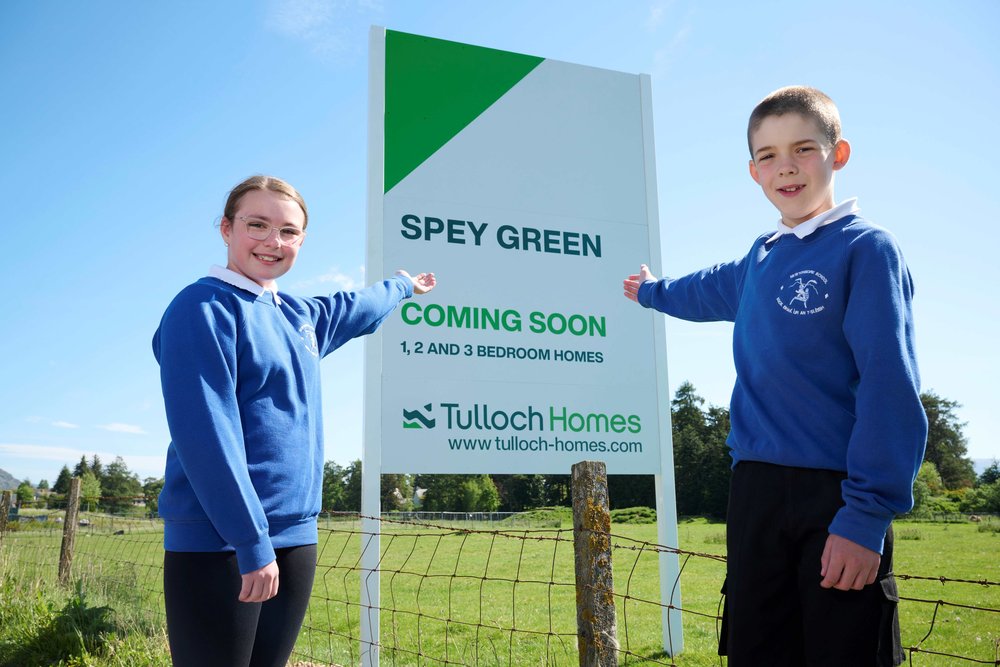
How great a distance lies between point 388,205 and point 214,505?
131 inches

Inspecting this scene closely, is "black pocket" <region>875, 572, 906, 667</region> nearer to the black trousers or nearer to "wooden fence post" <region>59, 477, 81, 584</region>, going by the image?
the black trousers

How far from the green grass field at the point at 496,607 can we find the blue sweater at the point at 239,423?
100 centimetres

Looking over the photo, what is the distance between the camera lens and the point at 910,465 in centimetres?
130

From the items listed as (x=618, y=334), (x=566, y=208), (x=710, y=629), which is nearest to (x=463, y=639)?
(x=710, y=629)

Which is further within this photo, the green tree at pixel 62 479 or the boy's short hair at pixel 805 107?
the green tree at pixel 62 479


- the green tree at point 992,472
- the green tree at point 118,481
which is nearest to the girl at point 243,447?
the green tree at point 992,472

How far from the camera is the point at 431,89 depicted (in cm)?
487

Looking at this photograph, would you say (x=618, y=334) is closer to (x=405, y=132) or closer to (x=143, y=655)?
(x=405, y=132)

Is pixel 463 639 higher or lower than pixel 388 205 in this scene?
lower

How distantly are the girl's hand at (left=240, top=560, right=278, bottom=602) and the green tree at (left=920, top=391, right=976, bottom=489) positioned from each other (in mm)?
49390

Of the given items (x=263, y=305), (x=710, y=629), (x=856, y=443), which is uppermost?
(x=263, y=305)

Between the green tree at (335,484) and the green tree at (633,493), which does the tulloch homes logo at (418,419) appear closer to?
the green tree at (633,493)

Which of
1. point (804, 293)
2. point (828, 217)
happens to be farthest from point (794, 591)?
point (828, 217)

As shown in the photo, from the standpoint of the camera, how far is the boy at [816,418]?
131cm
